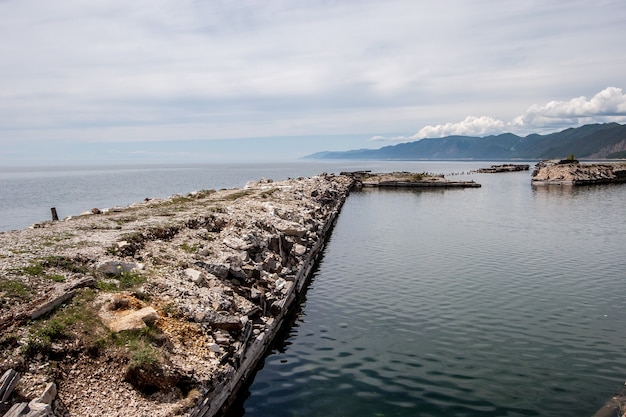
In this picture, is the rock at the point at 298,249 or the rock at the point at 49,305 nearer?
the rock at the point at 49,305

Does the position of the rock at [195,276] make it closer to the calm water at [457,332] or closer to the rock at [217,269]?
the rock at [217,269]

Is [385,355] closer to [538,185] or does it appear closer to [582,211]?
[582,211]

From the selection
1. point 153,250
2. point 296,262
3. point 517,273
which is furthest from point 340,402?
point 517,273

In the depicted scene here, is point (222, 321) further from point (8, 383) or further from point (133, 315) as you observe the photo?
point (8, 383)

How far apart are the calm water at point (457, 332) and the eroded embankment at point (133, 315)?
281 cm

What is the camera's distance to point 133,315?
610 inches

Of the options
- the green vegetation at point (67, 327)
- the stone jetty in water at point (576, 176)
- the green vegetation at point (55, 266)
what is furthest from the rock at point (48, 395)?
the stone jetty in water at point (576, 176)

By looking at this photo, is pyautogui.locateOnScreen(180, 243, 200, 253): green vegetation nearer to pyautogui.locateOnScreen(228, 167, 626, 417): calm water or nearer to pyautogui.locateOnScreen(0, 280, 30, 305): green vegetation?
pyautogui.locateOnScreen(228, 167, 626, 417): calm water

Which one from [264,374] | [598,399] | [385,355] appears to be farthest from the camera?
[385,355]

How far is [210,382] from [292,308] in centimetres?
1334

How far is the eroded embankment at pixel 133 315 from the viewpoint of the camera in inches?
504

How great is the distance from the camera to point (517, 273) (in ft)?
110

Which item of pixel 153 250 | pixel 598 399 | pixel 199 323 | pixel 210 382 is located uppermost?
pixel 153 250

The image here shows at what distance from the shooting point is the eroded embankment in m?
12.8
